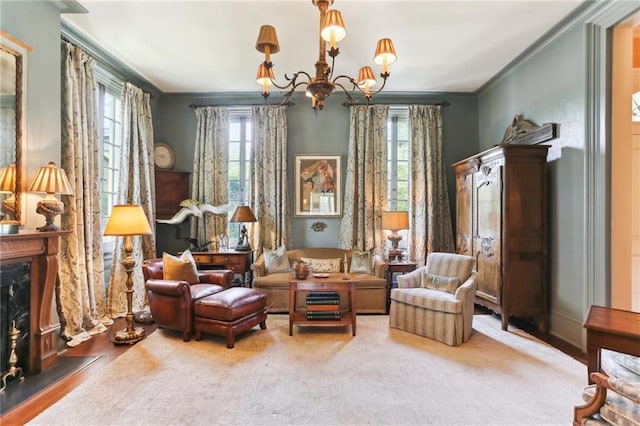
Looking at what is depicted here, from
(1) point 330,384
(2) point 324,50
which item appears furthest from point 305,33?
(1) point 330,384

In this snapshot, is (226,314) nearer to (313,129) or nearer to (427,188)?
(313,129)

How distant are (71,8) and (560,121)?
5.20 m

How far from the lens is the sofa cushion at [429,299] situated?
3.29 m

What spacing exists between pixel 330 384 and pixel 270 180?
3511mm

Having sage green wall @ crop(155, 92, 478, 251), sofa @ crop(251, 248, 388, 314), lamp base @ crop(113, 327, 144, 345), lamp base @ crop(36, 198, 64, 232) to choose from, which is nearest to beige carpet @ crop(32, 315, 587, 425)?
lamp base @ crop(113, 327, 144, 345)

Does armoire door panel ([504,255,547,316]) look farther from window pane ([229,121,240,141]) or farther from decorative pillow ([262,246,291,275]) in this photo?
window pane ([229,121,240,141])

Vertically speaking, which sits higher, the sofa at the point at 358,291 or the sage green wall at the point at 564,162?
the sage green wall at the point at 564,162

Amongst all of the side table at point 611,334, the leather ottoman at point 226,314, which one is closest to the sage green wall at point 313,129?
the leather ottoman at point 226,314

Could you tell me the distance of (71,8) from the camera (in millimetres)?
3166

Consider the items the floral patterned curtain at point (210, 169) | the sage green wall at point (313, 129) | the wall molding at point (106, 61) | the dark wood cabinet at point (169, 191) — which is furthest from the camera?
the sage green wall at point (313, 129)

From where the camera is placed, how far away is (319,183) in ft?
17.9

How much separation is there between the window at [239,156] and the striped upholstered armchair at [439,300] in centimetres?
306

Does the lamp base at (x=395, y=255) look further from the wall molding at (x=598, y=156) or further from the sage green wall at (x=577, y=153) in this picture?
the wall molding at (x=598, y=156)

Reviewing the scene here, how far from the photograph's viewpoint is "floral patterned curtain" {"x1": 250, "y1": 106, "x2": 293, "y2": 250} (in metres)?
5.32
